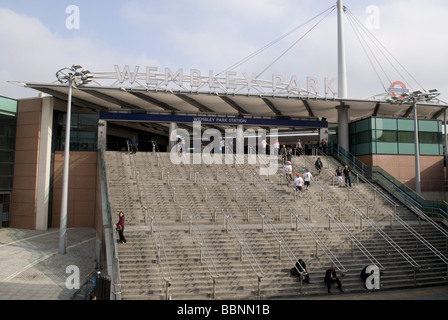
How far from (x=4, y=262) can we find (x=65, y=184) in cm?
418

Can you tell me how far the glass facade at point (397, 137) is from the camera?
979 inches

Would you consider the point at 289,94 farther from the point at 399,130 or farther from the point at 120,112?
the point at 120,112

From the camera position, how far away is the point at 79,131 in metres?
25.1

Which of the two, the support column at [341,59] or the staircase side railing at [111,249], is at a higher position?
the support column at [341,59]

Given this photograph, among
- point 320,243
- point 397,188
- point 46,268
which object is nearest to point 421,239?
point 320,243

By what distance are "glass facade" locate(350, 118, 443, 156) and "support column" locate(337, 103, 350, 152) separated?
1718 millimetres

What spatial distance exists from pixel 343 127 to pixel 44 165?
2221 centimetres

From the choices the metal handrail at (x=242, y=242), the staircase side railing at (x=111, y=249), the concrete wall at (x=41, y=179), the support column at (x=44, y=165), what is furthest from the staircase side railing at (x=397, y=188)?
the support column at (x=44, y=165)

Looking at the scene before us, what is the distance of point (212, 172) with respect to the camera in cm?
2116

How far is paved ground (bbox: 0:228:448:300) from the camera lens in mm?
11453

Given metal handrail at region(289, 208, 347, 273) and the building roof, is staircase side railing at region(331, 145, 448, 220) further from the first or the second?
metal handrail at region(289, 208, 347, 273)

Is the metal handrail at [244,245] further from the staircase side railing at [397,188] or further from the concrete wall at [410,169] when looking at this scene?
the concrete wall at [410,169]

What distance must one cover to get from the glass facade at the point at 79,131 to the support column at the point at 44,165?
103 centimetres
